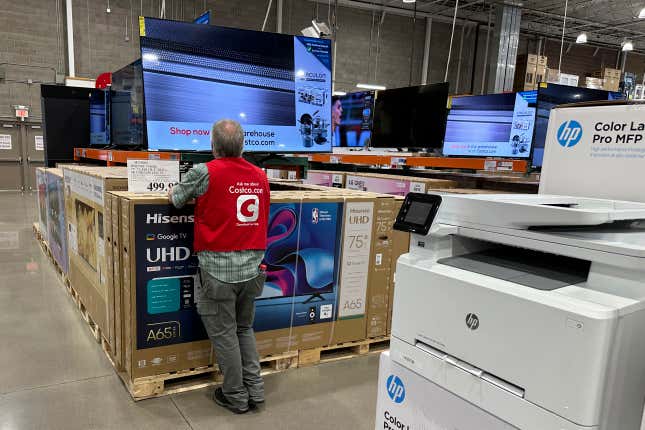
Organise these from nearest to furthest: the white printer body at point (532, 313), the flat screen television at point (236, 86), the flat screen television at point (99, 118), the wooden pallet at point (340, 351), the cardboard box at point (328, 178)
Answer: the white printer body at point (532, 313)
the flat screen television at point (236, 86)
the wooden pallet at point (340, 351)
the cardboard box at point (328, 178)
the flat screen television at point (99, 118)

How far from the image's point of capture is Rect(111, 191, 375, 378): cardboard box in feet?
8.89

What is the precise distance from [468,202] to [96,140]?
6.64m

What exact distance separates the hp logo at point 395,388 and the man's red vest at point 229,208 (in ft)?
3.98

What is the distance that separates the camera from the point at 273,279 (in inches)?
124

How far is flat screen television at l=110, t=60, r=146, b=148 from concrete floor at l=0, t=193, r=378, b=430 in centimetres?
201

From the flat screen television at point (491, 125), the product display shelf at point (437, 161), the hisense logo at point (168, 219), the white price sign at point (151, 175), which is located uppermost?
the flat screen television at point (491, 125)

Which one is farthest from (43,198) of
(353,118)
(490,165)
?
(490,165)

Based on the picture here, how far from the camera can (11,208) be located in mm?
9844

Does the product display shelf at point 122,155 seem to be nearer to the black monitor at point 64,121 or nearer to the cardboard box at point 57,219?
the black monitor at point 64,121

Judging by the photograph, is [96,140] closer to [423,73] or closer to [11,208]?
[11,208]

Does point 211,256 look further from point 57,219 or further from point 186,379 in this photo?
point 57,219

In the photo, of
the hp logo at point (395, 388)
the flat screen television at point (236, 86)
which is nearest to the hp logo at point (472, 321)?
the hp logo at point (395, 388)

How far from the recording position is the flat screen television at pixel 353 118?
646cm

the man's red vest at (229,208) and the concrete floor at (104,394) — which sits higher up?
the man's red vest at (229,208)
